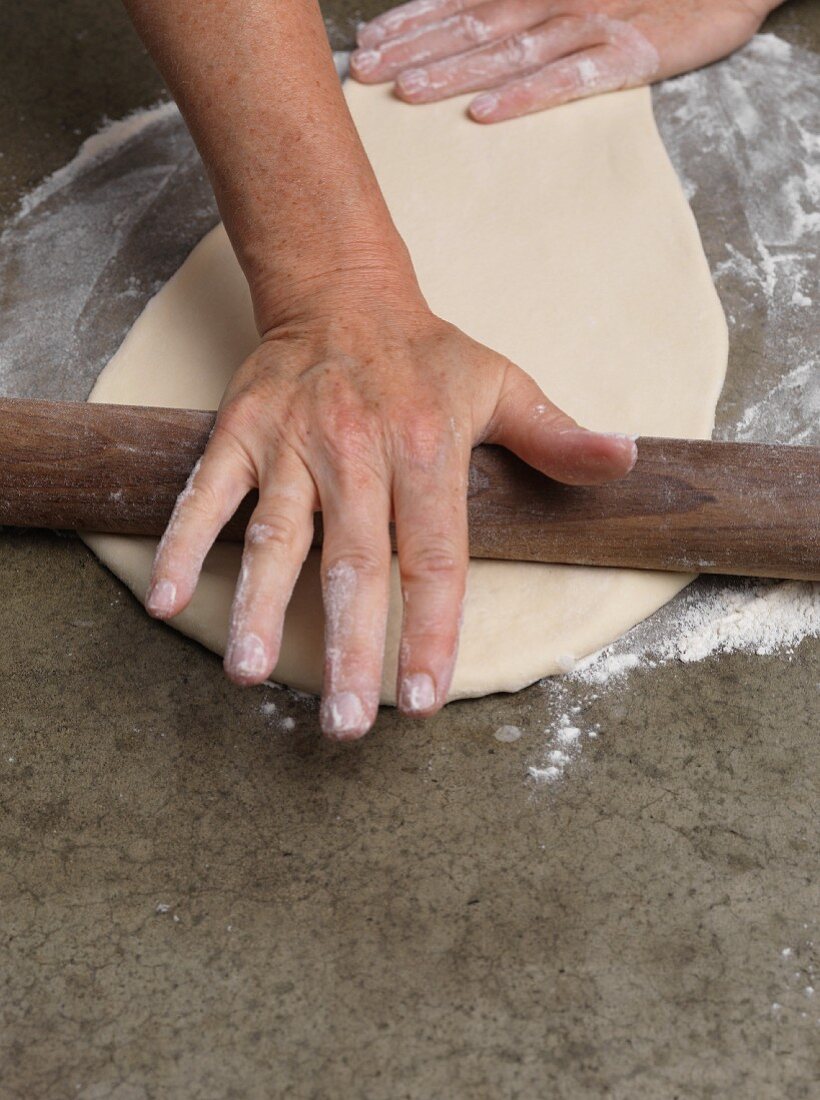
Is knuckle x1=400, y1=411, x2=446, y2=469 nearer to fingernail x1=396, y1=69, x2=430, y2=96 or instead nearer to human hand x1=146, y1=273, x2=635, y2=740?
human hand x1=146, y1=273, x2=635, y2=740

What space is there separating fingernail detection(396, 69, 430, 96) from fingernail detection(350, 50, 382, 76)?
91 millimetres

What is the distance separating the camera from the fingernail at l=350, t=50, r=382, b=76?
2412 millimetres

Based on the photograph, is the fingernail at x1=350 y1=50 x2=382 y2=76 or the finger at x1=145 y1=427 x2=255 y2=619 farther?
the fingernail at x1=350 y1=50 x2=382 y2=76

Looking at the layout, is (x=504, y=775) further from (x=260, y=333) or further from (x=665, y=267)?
(x=665, y=267)

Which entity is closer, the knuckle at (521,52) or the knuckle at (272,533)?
the knuckle at (272,533)

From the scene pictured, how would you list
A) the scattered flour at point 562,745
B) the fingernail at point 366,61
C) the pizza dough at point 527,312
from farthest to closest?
the fingernail at point 366,61
the pizza dough at point 527,312
the scattered flour at point 562,745

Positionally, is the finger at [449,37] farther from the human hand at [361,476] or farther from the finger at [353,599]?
the finger at [353,599]

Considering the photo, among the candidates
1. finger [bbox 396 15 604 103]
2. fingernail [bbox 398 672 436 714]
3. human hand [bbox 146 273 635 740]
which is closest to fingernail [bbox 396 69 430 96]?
finger [bbox 396 15 604 103]

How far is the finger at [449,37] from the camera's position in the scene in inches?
95.3

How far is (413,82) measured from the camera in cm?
235

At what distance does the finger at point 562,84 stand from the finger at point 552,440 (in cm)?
104

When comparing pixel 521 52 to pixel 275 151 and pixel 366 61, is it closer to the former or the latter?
pixel 366 61

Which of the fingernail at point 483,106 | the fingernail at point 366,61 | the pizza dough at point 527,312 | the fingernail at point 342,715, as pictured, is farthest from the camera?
the fingernail at point 366,61

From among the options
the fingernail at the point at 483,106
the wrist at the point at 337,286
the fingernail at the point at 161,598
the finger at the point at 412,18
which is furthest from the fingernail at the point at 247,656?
the finger at the point at 412,18
